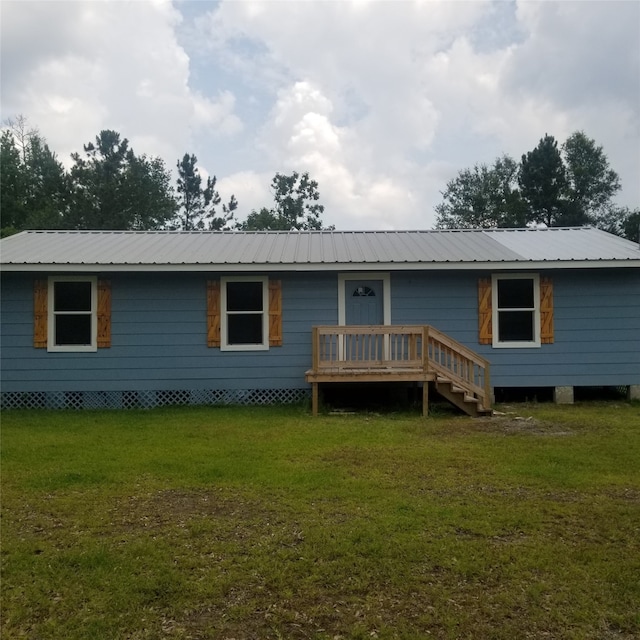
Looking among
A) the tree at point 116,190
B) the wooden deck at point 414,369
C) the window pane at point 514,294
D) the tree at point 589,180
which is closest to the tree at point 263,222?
the tree at point 116,190

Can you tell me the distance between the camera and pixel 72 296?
32.7ft

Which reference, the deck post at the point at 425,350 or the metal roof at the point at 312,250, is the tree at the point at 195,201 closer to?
the metal roof at the point at 312,250

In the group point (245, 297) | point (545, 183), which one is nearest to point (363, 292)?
point (245, 297)

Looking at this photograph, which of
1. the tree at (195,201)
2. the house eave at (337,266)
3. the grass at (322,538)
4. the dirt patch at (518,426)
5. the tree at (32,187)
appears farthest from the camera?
the tree at (195,201)

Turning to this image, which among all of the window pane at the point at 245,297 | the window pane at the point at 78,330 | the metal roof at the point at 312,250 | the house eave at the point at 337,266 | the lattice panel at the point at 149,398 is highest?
the metal roof at the point at 312,250

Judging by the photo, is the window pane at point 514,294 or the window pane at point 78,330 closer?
the window pane at point 78,330

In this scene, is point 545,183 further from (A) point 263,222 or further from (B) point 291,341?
(B) point 291,341

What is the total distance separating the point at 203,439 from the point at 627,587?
5.17 metres

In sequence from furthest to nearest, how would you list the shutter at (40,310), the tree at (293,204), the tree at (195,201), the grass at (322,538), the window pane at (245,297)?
the tree at (293,204) < the tree at (195,201) < the window pane at (245,297) < the shutter at (40,310) < the grass at (322,538)

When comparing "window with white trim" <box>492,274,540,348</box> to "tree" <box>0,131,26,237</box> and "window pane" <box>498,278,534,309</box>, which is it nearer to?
"window pane" <box>498,278,534,309</box>

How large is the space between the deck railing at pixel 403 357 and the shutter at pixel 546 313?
1828 millimetres

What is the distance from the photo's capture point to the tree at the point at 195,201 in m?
37.6

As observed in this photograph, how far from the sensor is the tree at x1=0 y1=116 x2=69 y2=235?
1135 inches

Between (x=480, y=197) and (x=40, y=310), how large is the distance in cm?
3326
